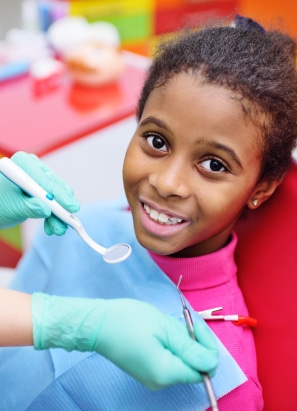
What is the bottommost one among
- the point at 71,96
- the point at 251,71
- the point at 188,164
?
the point at 71,96

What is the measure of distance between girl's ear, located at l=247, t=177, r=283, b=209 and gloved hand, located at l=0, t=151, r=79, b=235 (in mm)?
289

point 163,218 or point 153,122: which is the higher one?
point 153,122

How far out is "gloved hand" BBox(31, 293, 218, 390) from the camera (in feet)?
2.20

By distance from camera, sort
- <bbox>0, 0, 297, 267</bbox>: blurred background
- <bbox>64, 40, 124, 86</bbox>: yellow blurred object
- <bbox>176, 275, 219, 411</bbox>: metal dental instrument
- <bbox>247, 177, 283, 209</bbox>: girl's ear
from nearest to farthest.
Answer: <bbox>176, 275, 219, 411</bbox>: metal dental instrument
<bbox>247, 177, 283, 209</bbox>: girl's ear
<bbox>0, 0, 297, 267</bbox>: blurred background
<bbox>64, 40, 124, 86</bbox>: yellow blurred object

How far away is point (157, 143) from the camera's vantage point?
847 mm

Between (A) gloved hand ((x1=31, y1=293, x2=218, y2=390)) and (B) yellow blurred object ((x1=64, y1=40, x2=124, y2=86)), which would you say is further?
(B) yellow blurred object ((x1=64, y1=40, x2=124, y2=86))

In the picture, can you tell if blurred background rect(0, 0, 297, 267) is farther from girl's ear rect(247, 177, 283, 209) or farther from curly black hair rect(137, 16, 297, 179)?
girl's ear rect(247, 177, 283, 209)

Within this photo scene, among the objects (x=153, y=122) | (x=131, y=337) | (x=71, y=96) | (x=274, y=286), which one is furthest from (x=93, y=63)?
(x=131, y=337)

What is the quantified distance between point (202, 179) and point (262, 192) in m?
0.15

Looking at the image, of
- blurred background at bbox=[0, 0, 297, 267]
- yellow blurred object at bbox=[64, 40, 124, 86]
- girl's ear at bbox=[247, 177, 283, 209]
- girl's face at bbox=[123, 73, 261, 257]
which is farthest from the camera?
yellow blurred object at bbox=[64, 40, 124, 86]

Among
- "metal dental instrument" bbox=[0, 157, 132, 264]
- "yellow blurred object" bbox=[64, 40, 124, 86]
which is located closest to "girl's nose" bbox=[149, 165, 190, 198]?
"metal dental instrument" bbox=[0, 157, 132, 264]

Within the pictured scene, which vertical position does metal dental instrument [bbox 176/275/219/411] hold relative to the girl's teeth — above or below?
below

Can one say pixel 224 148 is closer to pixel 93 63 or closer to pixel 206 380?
pixel 206 380

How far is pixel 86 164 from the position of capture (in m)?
1.58
